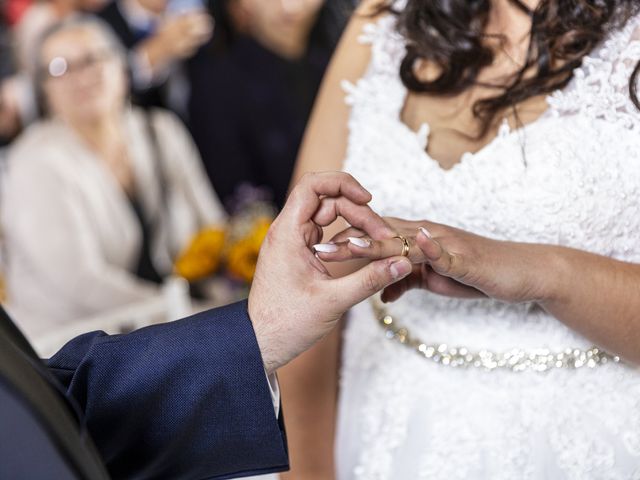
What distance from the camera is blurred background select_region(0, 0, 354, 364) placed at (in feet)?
8.55

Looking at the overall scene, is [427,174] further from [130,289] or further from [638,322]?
[130,289]

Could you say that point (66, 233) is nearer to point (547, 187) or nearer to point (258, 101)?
point (258, 101)

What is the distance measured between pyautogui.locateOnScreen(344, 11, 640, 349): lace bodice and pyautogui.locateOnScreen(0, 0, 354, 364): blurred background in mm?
1077

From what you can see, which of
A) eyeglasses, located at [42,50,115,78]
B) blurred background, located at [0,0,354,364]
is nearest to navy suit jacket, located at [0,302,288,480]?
blurred background, located at [0,0,354,364]

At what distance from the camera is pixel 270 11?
13.0 ft

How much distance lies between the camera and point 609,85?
1.08m

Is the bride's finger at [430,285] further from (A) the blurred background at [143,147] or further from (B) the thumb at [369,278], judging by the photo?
(A) the blurred background at [143,147]

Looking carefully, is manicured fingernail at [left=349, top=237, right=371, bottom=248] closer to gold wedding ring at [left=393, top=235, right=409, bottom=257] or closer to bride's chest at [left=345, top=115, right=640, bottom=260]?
gold wedding ring at [left=393, top=235, right=409, bottom=257]

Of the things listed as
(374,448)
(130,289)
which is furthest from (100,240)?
(374,448)

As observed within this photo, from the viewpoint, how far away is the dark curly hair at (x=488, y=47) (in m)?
1.12

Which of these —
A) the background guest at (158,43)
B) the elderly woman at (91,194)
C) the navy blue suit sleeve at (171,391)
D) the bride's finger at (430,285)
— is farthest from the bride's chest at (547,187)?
the background guest at (158,43)

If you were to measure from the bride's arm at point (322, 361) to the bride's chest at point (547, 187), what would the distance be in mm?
149

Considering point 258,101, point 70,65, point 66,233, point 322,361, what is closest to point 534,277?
point 322,361

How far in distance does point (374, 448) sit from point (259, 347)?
0.34 meters
